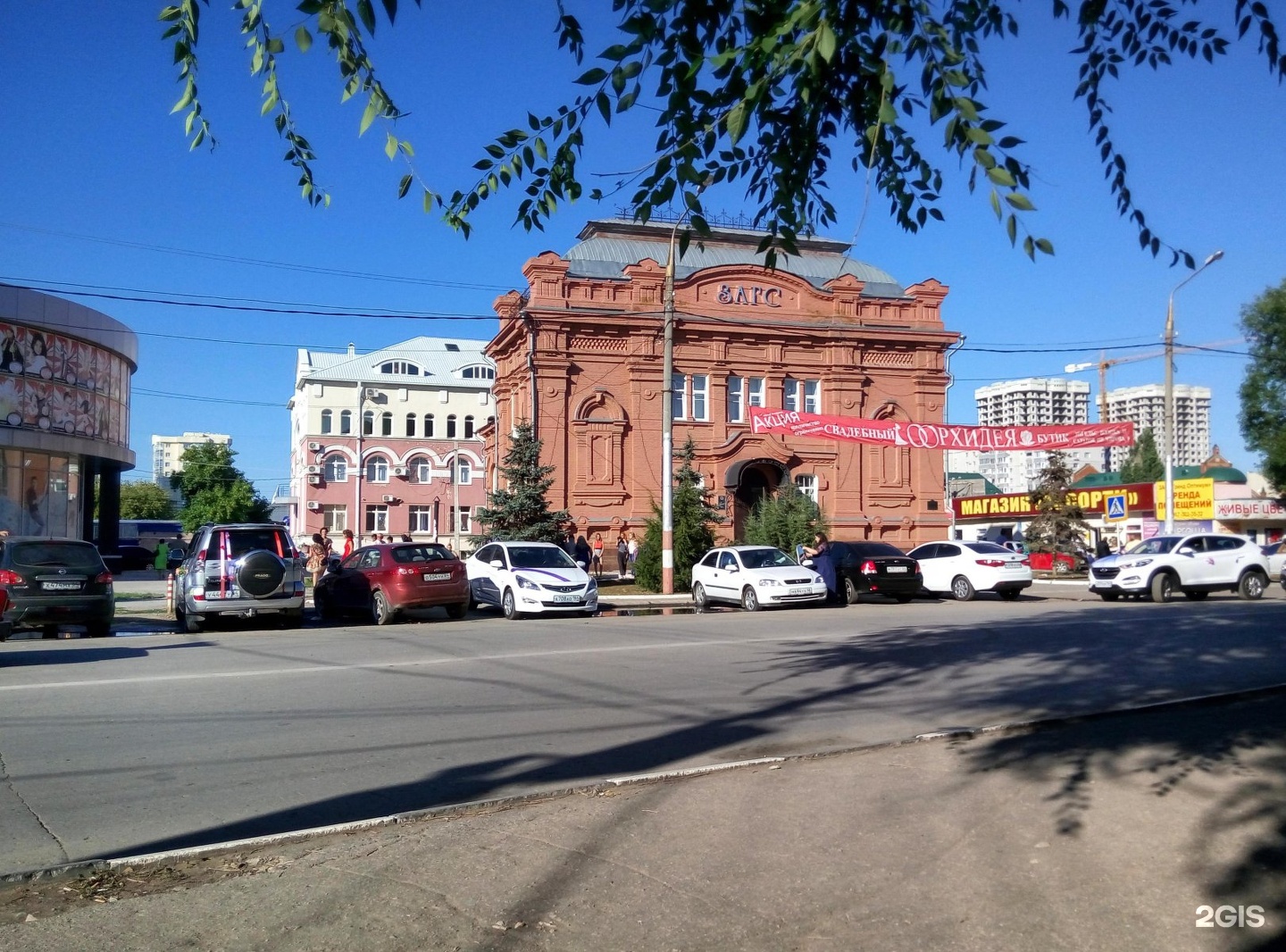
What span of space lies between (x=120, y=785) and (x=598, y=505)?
3477cm

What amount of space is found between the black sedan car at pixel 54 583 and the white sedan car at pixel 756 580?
42.8ft

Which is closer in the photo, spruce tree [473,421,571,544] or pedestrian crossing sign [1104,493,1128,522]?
spruce tree [473,421,571,544]

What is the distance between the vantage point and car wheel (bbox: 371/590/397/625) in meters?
20.6

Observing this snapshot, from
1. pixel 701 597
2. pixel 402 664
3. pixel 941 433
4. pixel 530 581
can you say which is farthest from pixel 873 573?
pixel 402 664

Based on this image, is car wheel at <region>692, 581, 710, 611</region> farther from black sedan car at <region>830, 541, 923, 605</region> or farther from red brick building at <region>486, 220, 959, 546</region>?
red brick building at <region>486, 220, 959, 546</region>

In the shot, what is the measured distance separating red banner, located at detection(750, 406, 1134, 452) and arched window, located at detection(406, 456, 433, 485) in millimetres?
45621

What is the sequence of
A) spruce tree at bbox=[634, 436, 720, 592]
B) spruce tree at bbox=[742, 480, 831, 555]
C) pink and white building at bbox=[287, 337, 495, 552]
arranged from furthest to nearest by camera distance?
pink and white building at bbox=[287, 337, 495, 552], spruce tree at bbox=[742, 480, 831, 555], spruce tree at bbox=[634, 436, 720, 592]

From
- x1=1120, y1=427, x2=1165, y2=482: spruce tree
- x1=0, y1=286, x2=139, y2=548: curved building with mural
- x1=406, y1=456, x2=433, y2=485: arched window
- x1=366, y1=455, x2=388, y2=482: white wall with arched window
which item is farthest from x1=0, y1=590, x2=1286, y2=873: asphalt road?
x1=1120, y1=427, x2=1165, y2=482: spruce tree

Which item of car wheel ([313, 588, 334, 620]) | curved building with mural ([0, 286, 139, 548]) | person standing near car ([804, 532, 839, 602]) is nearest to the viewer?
car wheel ([313, 588, 334, 620])

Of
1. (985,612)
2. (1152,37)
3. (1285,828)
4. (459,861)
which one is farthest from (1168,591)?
(459,861)

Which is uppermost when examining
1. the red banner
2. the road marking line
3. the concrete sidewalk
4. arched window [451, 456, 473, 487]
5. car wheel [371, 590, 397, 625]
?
arched window [451, 456, 473, 487]

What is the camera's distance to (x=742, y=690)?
1084cm

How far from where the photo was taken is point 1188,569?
2473 centimetres

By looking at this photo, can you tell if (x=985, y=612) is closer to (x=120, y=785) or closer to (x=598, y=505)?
(x=120, y=785)
